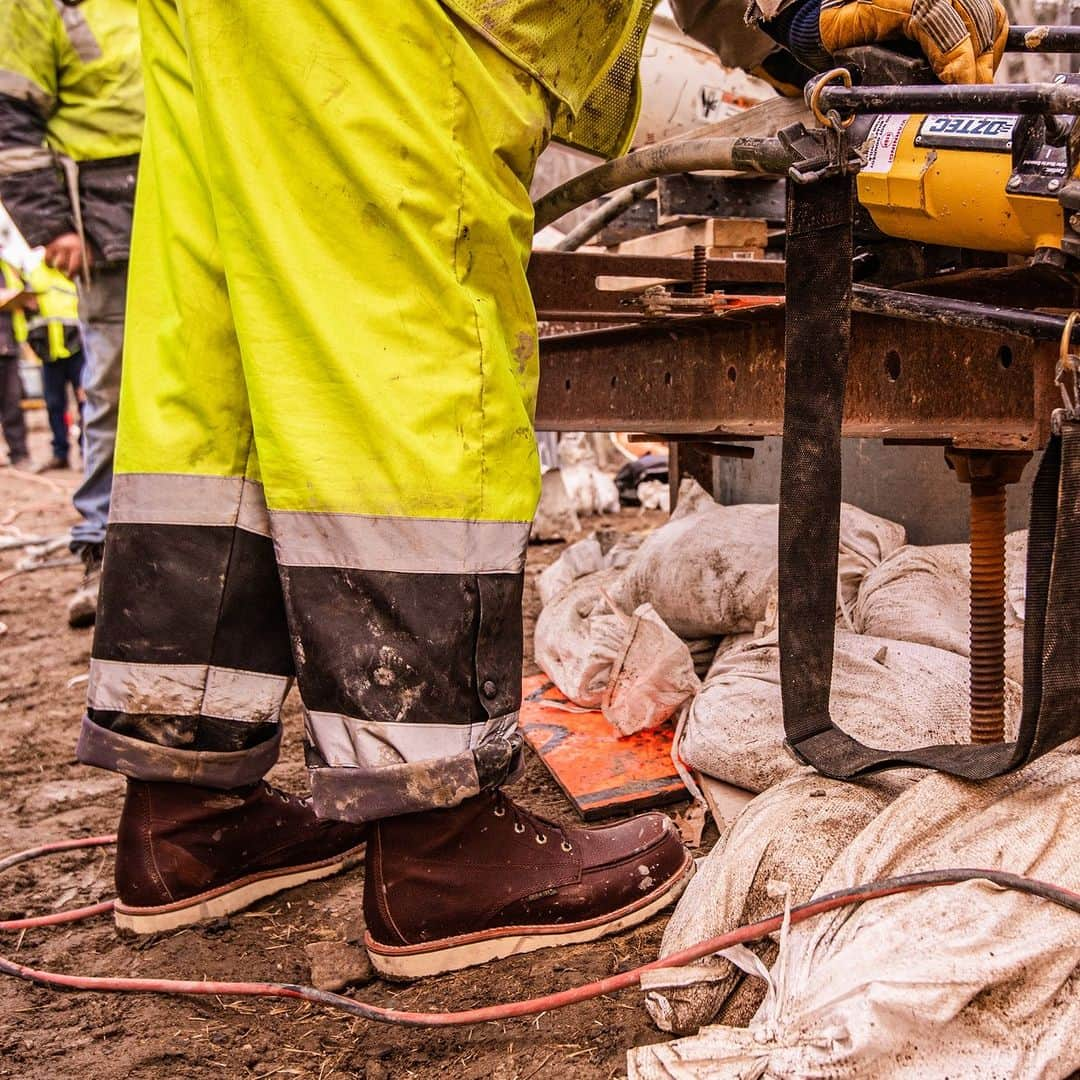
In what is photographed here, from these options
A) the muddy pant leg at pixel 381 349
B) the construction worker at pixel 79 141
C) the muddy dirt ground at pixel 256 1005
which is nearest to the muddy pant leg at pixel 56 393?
the construction worker at pixel 79 141

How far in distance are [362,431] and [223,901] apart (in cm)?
93

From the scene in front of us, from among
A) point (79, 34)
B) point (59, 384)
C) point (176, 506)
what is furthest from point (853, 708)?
point (59, 384)

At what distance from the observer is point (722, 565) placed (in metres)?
2.67

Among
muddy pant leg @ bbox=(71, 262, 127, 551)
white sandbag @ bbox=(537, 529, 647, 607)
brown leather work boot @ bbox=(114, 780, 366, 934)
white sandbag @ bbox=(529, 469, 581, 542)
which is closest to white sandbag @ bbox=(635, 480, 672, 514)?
white sandbag @ bbox=(529, 469, 581, 542)

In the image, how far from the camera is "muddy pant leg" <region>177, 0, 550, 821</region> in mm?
1259

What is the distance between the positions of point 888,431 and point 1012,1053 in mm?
872

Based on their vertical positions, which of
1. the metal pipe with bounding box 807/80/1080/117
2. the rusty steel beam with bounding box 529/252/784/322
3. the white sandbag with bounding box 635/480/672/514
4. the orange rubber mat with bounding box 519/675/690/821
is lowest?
the white sandbag with bounding box 635/480/672/514

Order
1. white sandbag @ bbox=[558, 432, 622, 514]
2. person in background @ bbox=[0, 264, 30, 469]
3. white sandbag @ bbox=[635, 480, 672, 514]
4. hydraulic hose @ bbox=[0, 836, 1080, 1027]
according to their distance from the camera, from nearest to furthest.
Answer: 1. hydraulic hose @ bbox=[0, 836, 1080, 1027]
2. white sandbag @ bbox=[558, 432, 622, 514]
3. white sandbag @ bbox=[635, 480, 672, 514]
4. person in background @ bbox=[0, 264, 30, 469]

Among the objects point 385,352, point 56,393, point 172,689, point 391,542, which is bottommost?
point 56,393

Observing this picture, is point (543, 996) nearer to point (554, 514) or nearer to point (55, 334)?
point (554, 514)

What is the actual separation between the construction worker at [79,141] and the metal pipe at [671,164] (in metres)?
2.50

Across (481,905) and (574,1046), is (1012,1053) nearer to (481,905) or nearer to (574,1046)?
(574,1046)

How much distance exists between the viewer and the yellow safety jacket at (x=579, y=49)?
4.24ft

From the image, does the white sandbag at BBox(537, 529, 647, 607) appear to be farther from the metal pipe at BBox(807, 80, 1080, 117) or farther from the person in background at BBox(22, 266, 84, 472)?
the person in background at BBox(22, 266, 84, 472)
